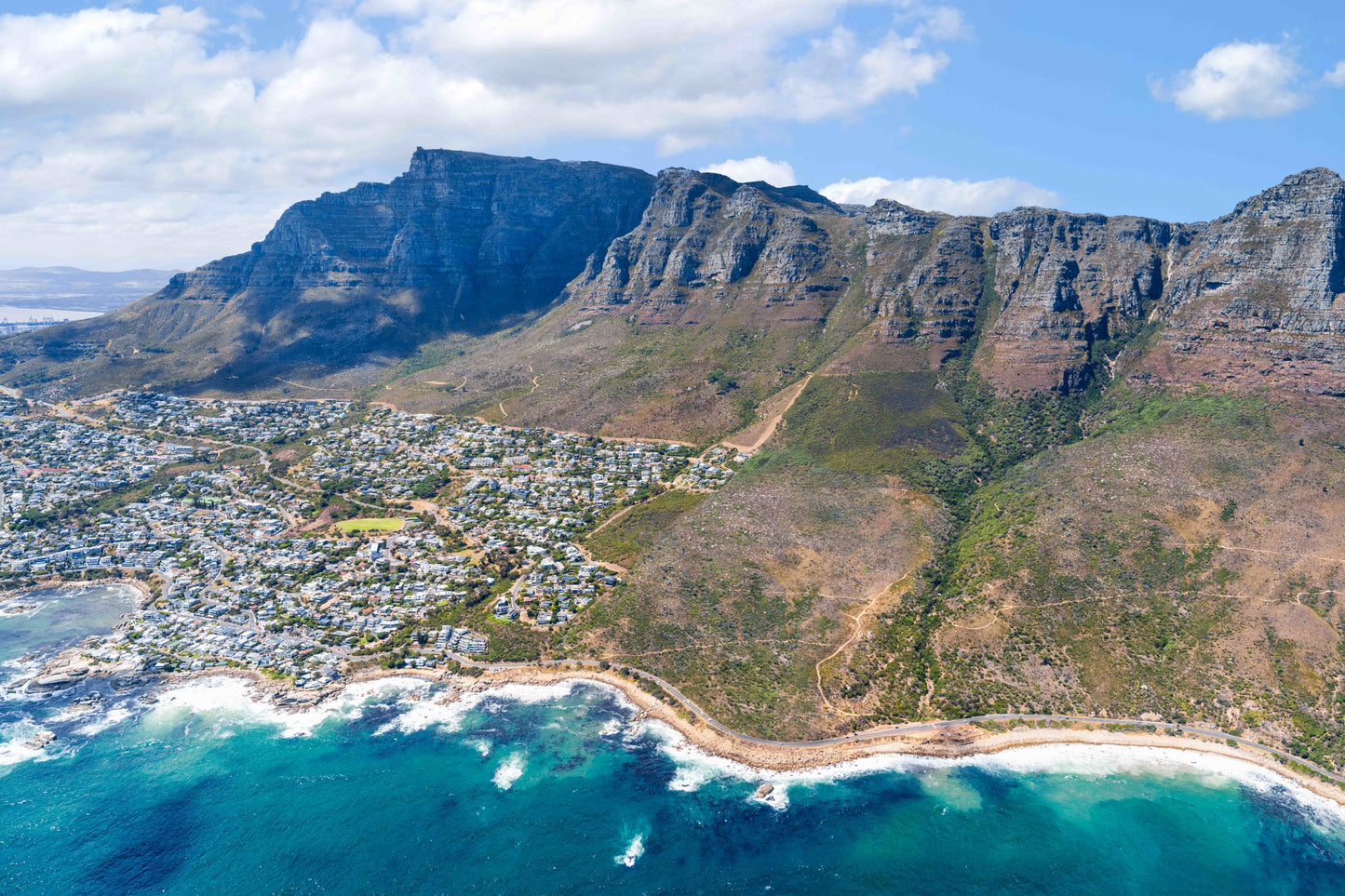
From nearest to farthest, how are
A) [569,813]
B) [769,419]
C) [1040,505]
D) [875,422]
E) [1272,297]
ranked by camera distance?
[569,813] → [1040,505] → [1272,297] → [875,422] → [769,419]

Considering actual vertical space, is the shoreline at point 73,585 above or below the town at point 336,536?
below

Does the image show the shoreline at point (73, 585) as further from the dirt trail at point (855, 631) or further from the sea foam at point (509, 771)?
the dirt trail at point (855, 631)

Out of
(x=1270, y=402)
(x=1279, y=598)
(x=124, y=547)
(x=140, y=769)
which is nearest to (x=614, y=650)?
(x=140, y=769)

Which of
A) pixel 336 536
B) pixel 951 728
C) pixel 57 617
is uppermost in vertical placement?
pixel 336 536

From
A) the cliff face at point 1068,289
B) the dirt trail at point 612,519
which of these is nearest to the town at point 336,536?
the dirt trail at point 612,519

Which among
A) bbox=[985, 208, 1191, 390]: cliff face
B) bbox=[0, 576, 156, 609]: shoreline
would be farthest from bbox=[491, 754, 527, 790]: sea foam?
bbox=[985, 208, 1191, 390]: cliff face

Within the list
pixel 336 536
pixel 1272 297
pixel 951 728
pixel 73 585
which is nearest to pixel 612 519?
pixel 336 536

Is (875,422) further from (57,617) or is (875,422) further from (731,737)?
(57,617)

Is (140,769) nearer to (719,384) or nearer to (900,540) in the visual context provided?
(900,540)
